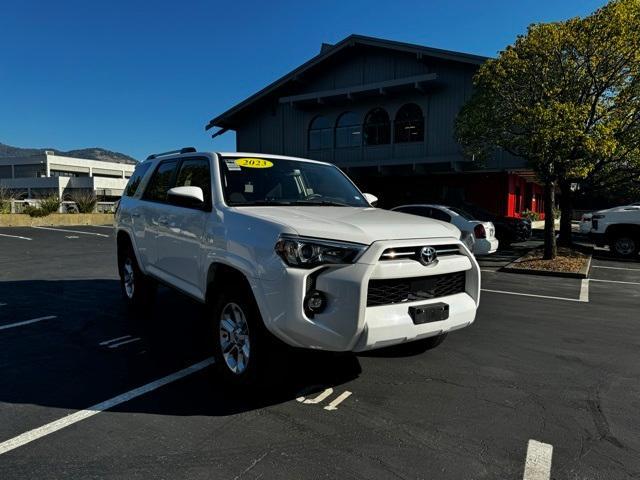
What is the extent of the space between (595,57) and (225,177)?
11.0 meters

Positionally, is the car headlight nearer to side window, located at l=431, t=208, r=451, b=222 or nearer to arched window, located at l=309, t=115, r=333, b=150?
side window, located at l=431, t=208, r=451, b=222

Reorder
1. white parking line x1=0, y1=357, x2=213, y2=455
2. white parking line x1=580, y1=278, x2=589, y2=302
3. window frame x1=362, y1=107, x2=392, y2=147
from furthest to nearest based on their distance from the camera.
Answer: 1. window frame x1=362, y1=107, x2=392, y2=147
2. white parking line x1=580, y1=278, x2=589, y2=302
3. white parking line x1=0, y1=357, x2=213, y2=455

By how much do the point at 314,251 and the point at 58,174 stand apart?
10282 cm

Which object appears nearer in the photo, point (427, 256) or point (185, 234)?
point (427, 256)

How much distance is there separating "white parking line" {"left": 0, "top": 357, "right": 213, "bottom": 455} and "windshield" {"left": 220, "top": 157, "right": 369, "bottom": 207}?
5.05 feet

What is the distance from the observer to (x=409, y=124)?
22156mm

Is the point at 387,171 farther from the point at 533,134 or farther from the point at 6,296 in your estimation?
the point at 6,296

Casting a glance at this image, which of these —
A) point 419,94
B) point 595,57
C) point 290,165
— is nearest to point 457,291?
point 290,165

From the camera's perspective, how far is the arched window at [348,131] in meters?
23.6

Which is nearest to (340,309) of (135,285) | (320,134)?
(135,285)

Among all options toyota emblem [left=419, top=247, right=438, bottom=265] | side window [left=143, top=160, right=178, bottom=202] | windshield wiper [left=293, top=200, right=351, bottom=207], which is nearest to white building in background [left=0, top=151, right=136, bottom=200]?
side window [left=143, top=160, right=178, bottom=202]

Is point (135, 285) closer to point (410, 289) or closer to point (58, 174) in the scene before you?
point (410, 289)

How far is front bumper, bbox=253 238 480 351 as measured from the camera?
306cm

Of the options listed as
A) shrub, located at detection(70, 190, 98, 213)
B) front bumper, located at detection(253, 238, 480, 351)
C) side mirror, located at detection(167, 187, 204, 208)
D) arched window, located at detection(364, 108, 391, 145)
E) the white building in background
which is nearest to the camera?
front bumper, located at detection(253, 238, 480, 351)
